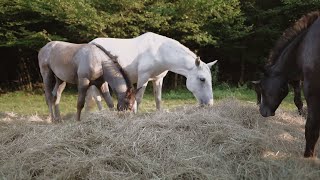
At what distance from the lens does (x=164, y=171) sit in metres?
3.83

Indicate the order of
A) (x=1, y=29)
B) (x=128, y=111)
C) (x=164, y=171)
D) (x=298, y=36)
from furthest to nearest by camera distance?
(x=1, y=29) < (x=128, y=111) < (x=298, y=36) < (x=164, y=171)

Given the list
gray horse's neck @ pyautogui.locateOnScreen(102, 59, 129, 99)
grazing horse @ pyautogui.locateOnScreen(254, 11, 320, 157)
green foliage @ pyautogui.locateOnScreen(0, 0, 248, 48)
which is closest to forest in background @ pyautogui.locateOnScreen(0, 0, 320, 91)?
green foliage @ pyautogui.locateOnScreen(0, 0, 248, 48)

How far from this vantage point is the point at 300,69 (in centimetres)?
445

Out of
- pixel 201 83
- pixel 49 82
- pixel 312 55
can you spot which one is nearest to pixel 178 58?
pixel 201 83

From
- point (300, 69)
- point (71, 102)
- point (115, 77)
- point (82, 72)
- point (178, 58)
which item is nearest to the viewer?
point (300, 69)

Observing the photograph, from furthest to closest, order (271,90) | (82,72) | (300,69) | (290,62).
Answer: (82,72) → (271,90) → (290,62) → (300,69)

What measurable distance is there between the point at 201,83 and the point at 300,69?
237cm

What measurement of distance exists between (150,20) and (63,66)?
655 centimetres

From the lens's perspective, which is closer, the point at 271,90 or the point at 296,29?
the point at 296,29

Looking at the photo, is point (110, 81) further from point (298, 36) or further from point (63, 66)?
point (298, 36)

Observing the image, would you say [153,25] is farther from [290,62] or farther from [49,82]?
[290,62]

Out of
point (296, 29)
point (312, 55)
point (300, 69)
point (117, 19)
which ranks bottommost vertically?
point (117, 19)

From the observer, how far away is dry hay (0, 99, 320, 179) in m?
3.83

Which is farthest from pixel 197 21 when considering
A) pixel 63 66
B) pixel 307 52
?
pixel 307 52
